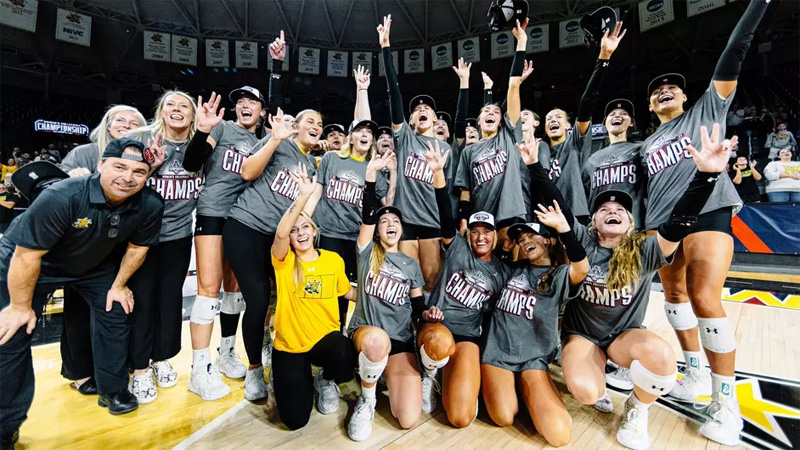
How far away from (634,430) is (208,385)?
2.80 meters

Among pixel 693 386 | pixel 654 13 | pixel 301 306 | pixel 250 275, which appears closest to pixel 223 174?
pixel 250 275

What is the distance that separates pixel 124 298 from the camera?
90.7 inches

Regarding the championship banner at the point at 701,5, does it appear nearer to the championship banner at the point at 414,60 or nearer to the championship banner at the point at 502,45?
the championship banner at the point at 502,45

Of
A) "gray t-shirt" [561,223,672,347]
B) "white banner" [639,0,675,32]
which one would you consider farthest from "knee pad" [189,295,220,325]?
"white banner" [639,0,675,32]

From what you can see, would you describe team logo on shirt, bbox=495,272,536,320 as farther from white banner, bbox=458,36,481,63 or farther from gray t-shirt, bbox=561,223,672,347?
white banner, bbox=458,36,481,63

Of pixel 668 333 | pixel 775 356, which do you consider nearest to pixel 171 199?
pixel 668 333

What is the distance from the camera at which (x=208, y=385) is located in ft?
8.52

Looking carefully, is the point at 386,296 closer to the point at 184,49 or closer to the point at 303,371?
the point at 303,371

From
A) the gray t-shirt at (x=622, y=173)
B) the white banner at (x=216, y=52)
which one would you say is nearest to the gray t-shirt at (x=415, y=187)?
the gray t-shirt at (x=622, y=173)

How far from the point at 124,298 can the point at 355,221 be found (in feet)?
5.47

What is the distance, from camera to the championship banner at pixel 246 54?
12891 millimetres

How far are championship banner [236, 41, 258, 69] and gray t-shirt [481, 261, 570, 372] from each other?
13.7 m

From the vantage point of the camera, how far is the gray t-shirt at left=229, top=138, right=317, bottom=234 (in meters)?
2.63

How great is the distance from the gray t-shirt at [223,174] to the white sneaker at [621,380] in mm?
3335
